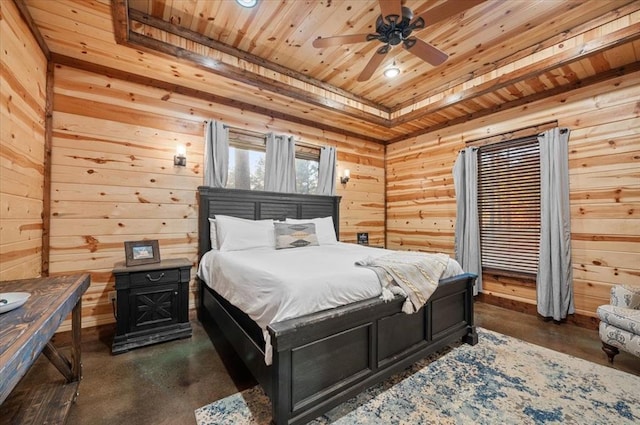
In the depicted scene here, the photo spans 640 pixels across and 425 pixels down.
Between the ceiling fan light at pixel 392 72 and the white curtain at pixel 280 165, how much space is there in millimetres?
1533

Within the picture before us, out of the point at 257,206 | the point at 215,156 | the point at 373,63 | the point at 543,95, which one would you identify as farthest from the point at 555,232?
the point at 215,156

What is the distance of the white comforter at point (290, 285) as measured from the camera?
162cm

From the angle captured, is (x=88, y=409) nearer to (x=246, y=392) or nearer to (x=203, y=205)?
(x=246, y=392)

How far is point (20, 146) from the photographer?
213 cm

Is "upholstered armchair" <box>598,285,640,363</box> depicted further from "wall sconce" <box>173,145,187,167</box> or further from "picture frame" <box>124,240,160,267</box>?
"wall sconce" <box>173,145,187,167</box>

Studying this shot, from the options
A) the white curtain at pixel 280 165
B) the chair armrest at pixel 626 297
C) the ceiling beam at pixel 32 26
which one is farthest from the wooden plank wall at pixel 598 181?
the ceiling beam at pixel 32 26

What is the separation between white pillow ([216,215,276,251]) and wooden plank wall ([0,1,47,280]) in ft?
5.05

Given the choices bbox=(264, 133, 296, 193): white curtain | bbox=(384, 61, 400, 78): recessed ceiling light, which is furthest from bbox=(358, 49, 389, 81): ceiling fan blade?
bbox=(264, 133, 296, 193): white curtain

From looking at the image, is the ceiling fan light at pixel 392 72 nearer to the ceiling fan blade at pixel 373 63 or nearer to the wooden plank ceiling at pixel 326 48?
the wooden plank ceiling at pixel 326 48

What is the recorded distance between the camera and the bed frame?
152 centimetres

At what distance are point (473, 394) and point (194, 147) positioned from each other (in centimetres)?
365

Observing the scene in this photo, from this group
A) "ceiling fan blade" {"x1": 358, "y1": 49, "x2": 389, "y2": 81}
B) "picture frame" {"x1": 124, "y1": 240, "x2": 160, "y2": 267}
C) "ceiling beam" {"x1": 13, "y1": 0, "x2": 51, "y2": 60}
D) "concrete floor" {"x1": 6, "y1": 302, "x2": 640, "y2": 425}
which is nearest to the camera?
"concrete floor" {"x1": 6, "y1": 302, "x2": 640, "y2": 425}

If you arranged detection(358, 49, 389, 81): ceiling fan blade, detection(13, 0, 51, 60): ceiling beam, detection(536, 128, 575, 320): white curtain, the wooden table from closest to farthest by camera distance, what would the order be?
the wooden table, detection(13, 0, 51, 60): ceiling beam, detection(358, 49, 389, 81): ceiling fan blade, detection(536, 128, 575, 320): white curtain

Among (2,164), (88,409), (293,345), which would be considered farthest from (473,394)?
(2,164)
